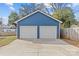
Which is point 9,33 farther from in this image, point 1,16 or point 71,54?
point 71,54

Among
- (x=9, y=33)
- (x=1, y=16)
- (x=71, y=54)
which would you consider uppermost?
(x=1, y=16)

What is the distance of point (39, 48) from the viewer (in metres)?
10.1

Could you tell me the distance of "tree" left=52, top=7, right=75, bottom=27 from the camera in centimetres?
995

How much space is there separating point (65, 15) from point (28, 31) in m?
1.62

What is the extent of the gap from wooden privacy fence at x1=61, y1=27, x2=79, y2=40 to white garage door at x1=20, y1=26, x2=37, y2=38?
1.11 meters

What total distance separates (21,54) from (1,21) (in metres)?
1.46

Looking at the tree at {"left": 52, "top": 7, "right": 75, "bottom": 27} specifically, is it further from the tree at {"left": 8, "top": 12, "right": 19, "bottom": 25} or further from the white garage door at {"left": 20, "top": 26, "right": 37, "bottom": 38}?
the tree at {"left": 8, "top": 12, "right": 19, "bottom": 25}

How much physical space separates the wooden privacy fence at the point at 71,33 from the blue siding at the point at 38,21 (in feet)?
1.12

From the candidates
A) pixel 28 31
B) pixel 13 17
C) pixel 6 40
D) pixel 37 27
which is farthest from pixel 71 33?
pixel 6 40

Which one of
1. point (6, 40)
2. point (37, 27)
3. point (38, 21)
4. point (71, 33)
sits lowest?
point (6, 40)

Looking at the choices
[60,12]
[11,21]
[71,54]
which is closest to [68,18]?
[60,12]

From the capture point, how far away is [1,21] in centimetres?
991

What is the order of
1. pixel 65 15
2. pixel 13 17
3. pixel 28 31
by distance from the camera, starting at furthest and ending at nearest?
1. pixel 28 31
2. pixel 65 15
3. pixel 13 17

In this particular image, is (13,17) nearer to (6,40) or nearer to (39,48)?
(6,40)
